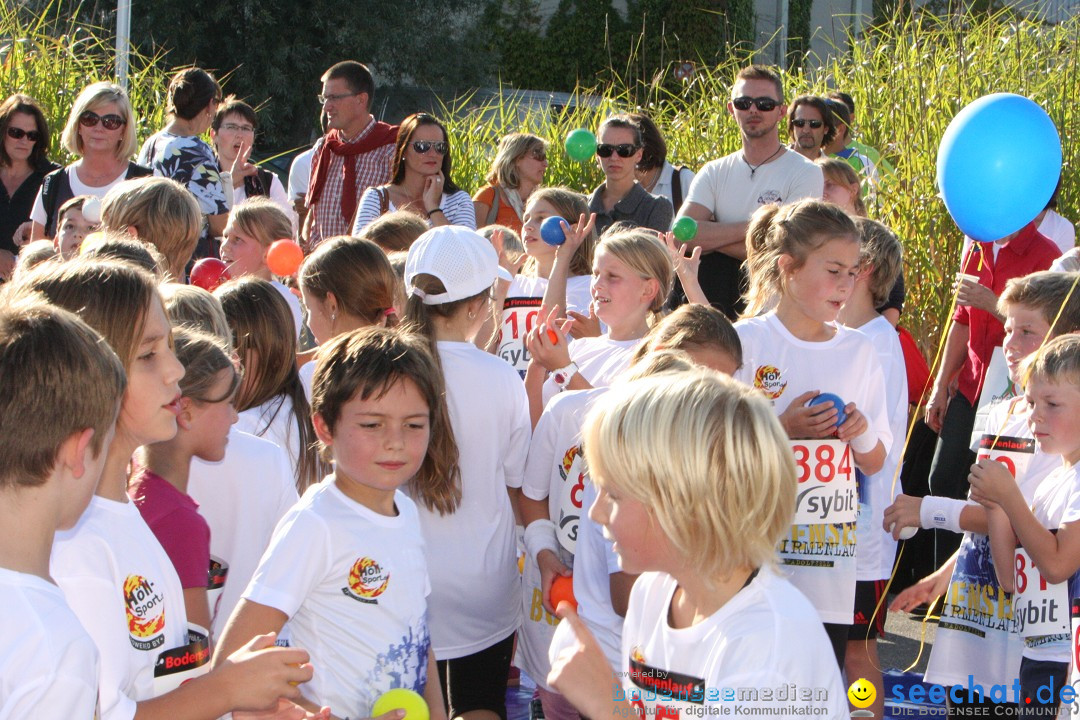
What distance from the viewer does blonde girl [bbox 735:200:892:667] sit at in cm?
384

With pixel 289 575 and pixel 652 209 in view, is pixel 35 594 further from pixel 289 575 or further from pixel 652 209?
pixel 652 209

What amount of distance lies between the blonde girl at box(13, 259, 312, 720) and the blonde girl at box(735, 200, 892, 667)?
2089mm

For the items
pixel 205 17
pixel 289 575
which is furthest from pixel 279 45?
pixel 289 575

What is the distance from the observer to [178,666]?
231 cm

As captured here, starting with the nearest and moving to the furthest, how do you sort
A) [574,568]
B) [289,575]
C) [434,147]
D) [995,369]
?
[289,575], [574,568], [995,369], [434,147]

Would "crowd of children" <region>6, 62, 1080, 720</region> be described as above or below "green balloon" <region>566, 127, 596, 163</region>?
below

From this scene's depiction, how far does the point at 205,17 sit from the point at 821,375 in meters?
21.8

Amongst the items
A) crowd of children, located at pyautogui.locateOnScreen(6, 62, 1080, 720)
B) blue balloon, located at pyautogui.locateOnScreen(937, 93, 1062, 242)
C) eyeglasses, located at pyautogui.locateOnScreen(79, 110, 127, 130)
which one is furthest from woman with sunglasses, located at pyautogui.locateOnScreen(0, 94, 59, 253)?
blue balloon, located at pyautogui.locateOnScreen(937, 93, 1062, 242)

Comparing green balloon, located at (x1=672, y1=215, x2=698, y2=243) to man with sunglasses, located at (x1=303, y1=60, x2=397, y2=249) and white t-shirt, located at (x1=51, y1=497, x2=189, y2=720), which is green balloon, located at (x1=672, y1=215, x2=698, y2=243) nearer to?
man with sunglasses, located at (x1=303, y1=60, x2=397, y2=249)

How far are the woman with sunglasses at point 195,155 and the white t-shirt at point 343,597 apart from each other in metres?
3.71

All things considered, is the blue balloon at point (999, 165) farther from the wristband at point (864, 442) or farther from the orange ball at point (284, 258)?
the orange ball at point (284, 258)

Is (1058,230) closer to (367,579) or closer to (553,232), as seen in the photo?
(553,232)

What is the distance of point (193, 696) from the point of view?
2131mm

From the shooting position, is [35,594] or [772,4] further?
[772,4]
